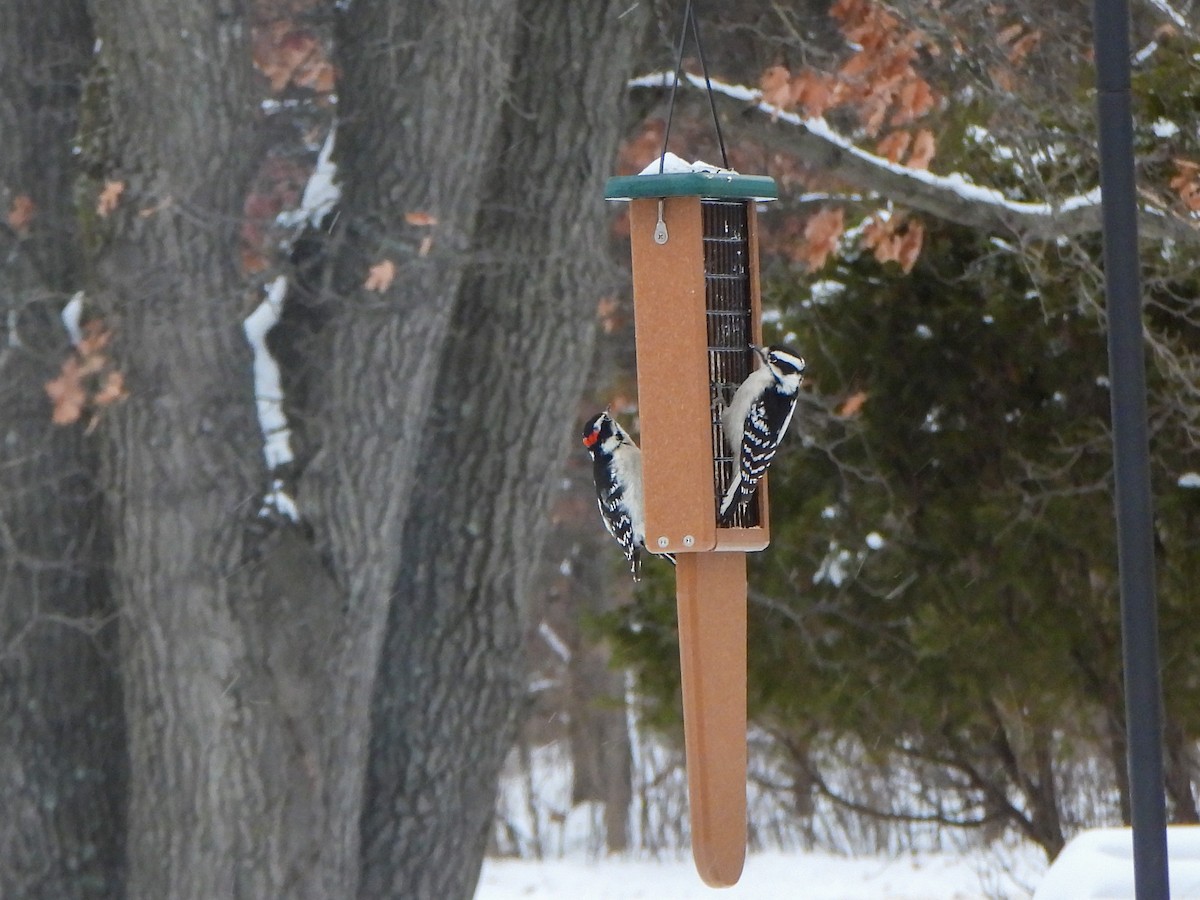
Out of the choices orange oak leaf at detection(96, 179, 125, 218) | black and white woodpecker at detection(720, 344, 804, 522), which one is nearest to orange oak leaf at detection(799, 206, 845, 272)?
orange oak leaf at detection(96, 179, 125, 218)

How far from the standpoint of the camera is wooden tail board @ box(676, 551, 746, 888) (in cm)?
258

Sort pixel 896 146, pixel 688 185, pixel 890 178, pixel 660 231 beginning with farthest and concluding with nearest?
pixel 896 146, pixel 890 178, pixel 660 231, pixel 688 185

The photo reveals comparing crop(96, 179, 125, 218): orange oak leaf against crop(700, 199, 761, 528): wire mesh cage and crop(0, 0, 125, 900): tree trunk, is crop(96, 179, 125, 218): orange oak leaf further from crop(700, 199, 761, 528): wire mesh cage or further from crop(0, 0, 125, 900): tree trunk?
crop(700, 199, 761, 528): wire mesh cage

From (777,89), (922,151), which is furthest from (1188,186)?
(777,89)

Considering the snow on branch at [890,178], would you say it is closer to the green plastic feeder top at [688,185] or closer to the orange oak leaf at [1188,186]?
the orange oak leaf at [1188,186]

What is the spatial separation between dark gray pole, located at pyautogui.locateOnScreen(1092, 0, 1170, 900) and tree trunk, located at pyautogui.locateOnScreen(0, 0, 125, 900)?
9.92 ft

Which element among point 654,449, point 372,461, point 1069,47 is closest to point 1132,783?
point 654,449

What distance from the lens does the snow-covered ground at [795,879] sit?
327 inches

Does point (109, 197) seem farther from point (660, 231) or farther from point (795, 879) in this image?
point (795, 879)

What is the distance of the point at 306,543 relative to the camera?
449 cm

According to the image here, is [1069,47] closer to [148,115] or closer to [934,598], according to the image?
[934,598]

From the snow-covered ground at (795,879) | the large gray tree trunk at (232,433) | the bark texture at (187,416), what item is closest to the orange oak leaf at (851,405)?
the large gray tree trunk at (232,433)

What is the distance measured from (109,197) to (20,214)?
407mm

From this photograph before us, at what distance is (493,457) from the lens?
4.86 metres
